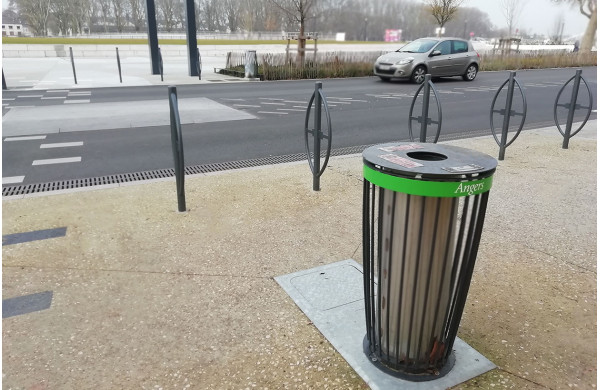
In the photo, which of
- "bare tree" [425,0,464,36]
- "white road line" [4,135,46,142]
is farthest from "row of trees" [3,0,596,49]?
"white road line" [4,135,46,142]

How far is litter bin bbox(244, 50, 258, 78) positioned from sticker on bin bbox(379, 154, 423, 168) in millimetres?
16933

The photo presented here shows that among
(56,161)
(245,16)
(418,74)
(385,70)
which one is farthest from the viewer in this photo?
(245,16)

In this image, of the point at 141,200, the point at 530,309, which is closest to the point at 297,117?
the point at 141,200

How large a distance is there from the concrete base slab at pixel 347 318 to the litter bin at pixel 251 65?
15.9 m

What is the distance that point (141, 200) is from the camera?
15.5 feet

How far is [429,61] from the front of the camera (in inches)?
654

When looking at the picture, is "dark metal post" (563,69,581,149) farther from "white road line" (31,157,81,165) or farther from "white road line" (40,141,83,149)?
"white road line" (40,141,83,149)

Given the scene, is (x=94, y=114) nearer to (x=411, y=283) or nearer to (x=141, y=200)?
(x=141, y=200)

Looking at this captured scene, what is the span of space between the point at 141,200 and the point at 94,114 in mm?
6279

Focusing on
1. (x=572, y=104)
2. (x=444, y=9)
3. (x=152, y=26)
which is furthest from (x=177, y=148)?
(x=444, y=9)

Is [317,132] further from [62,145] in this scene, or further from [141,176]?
[62,145]

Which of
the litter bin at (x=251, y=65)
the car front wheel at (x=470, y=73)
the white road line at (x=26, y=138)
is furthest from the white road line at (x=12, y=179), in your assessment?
the car front wheel at (x=470, y=73)

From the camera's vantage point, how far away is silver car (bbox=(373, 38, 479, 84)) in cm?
1634

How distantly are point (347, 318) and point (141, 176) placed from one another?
383cm
